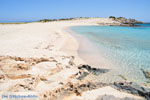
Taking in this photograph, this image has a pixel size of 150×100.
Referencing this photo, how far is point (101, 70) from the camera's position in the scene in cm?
504

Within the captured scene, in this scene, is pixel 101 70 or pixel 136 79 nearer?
pixel 136 79

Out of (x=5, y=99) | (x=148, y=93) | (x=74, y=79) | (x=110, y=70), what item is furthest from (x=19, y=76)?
(x=148, y=93)

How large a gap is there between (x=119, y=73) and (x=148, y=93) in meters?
1.59

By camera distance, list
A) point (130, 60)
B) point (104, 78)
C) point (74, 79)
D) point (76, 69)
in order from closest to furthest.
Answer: point (74, 79)
point (104, 78)
point (76, 69)
point (130, 60)

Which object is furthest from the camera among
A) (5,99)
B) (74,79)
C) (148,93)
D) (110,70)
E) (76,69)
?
(110,70)

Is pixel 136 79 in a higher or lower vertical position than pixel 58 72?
lower

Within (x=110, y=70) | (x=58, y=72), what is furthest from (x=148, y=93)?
(x=58, y=72)

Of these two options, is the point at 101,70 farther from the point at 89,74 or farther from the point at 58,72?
the point at 58,72

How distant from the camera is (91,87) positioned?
3652 millimetres

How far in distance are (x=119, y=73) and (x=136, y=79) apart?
0.65m

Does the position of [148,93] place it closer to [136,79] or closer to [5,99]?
[136,79]

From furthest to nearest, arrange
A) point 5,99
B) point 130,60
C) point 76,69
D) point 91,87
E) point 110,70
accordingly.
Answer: point 130,60 < point 110,70 < point 76,69 < point 91,87 < point 5,99

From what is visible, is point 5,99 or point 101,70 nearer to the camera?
point 5,99

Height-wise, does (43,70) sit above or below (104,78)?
above
